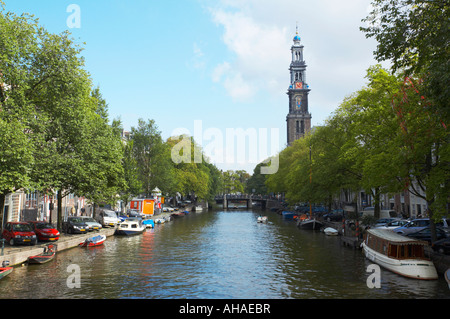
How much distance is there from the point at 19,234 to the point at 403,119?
3132cm

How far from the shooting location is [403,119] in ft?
95.9

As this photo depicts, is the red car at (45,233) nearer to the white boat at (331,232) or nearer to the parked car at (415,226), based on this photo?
the parked car at (415,226)

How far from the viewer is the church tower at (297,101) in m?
168

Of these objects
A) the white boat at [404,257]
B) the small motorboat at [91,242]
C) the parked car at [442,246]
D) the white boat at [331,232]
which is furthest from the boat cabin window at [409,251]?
the small motorboat at [91,242]

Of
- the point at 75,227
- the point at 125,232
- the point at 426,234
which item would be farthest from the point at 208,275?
the point at 125,232

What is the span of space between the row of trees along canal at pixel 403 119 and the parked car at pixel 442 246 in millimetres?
1309

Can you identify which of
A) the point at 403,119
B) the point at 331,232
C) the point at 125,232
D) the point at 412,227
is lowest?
the point at 331,232

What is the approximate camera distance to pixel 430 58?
61.1 ft

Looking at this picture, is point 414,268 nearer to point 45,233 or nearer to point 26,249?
point 26,249

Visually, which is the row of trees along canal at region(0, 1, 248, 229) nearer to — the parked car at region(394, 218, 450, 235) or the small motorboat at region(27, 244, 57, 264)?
the small motorboat at region(27, 244, 57, 264)

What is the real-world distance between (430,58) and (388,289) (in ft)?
42.6
